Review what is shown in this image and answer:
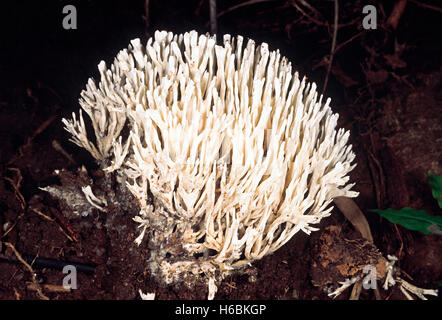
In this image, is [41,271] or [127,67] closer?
[127,67]

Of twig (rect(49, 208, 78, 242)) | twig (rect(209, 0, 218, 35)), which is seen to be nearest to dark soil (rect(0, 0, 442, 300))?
twig (rect(49, 208, 78, 242))

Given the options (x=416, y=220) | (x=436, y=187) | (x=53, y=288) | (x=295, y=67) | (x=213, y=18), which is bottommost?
(x=53, y=288)

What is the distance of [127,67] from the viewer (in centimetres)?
179

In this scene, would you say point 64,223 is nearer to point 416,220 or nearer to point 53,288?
point 53,288

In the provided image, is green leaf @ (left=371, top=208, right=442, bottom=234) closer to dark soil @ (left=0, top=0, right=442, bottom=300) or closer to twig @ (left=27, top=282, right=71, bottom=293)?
dark soil @ (left=0, top=0, right=442, bottom=300)

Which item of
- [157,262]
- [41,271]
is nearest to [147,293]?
[157,262]

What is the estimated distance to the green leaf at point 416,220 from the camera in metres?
1.93

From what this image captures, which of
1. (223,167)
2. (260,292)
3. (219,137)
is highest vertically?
(219,137)

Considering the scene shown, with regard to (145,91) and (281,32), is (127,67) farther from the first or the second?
(281,32)

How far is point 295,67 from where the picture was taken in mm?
2725

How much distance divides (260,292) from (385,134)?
51.0 inches

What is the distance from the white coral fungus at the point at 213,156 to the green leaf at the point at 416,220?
336 mm

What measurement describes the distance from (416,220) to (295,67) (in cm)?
130

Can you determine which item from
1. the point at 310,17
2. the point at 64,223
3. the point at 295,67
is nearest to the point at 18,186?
the point at 64,223
